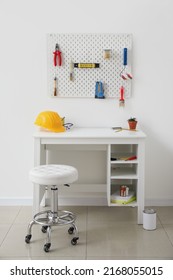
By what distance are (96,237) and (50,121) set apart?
1.06 metres

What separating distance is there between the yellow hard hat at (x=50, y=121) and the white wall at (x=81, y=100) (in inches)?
10.7

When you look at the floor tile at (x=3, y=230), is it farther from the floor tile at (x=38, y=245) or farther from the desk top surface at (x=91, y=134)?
the desk top surface at (x=91, y=134)

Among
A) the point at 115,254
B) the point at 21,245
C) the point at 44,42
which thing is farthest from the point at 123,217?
the point at 44,42

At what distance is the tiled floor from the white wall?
15.2 inches

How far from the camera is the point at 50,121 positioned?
11.3 feet

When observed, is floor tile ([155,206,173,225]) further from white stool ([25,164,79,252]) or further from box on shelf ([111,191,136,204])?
white stool ([25,164,79,252])

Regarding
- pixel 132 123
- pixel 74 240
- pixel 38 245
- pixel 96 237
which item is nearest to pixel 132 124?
pixel 132 123

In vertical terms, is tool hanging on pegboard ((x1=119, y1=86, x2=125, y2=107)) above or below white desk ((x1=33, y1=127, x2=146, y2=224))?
above

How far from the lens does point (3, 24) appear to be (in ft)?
12.1

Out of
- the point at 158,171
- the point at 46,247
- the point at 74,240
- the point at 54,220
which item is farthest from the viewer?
the point at 158,171

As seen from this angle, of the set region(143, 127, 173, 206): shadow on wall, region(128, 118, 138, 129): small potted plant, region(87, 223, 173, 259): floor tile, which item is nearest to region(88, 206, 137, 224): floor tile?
region(87, 223, 173, 259): floor tile

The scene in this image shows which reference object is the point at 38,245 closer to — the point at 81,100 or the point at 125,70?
the point at 81,100

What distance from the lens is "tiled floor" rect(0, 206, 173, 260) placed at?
2.78 meters

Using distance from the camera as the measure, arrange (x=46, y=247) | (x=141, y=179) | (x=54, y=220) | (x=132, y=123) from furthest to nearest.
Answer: (x=132, y=123), (x=141, y=179), (x=54, y=220), (x=46, y=247)
